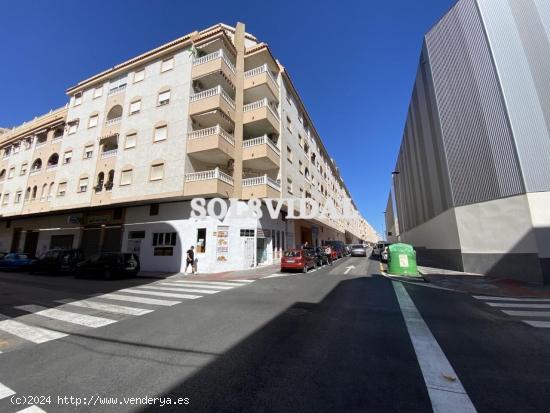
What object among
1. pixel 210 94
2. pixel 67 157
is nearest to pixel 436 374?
Answer: pixel 210 94

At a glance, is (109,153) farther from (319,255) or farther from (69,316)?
(319,255)

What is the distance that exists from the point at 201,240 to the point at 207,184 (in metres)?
3.86

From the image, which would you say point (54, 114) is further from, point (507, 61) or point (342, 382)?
point (507, 61)

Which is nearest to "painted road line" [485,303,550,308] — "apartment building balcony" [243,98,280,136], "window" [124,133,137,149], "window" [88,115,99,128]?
"apartment building balcony" [243,98,280,136]

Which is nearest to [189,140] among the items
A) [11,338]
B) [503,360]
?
[11,338]

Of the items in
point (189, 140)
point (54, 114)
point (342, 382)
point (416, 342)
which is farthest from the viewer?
point (54, 114)

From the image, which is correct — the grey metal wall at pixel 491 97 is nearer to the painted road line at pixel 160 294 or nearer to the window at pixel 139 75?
the painted road line at pixel 160 294

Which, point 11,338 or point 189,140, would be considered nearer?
→ point 11,338

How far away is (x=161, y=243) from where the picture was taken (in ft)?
58.9

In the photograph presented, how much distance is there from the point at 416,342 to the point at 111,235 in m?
22.4

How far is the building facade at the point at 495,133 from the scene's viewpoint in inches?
445

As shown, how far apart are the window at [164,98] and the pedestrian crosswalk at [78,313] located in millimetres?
14662

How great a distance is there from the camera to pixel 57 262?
53.9ft

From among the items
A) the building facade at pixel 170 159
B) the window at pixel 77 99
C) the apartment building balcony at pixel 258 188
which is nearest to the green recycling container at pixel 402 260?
the apartment building balcony at pixel 258 188
